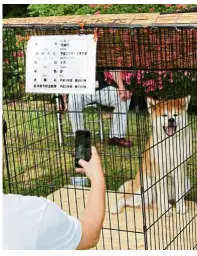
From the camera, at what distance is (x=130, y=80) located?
5.00 metres

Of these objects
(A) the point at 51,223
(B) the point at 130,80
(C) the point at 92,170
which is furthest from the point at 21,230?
(B) the point at 130,80

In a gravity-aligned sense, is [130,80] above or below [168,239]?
above

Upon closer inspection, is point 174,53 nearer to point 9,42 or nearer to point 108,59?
point 108,59

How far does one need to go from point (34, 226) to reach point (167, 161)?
2.52m

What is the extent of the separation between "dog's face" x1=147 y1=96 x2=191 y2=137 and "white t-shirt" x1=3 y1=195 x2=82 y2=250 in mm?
2436

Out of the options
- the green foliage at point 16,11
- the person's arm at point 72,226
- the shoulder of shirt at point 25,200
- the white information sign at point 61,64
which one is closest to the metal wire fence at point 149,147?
the white information sign at point 61,64

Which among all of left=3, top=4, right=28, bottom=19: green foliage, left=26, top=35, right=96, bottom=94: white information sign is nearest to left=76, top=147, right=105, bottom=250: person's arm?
left=26, top=35, right=96, bottom=94: white information sign

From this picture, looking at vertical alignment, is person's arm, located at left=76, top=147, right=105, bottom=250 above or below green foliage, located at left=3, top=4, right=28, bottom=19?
below

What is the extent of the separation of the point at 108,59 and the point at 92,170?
1.88 meters

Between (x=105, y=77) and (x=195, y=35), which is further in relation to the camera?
(x=105, y=77)

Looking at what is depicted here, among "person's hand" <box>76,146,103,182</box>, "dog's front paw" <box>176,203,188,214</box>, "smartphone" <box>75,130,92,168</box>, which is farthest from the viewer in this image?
"dog's front paw" <box>176,203,188,214</box>

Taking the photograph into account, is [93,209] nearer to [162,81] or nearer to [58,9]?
[162,81]

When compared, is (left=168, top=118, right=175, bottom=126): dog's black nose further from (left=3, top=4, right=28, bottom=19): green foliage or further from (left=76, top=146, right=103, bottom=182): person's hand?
(left=3, top=4, right=28, bottom=19): green foliage

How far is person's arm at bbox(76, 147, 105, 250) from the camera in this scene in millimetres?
1543
